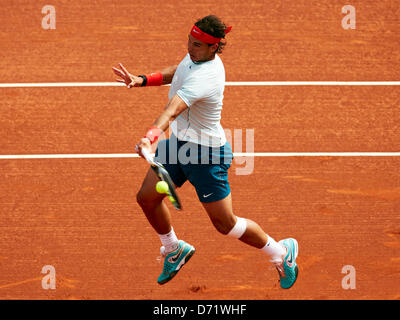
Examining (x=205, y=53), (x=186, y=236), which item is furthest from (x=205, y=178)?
(x=186, y=236)

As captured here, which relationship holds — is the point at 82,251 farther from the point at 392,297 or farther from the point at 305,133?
the point at 392,297

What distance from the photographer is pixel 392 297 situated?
14.6 feet

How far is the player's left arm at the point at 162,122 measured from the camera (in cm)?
286

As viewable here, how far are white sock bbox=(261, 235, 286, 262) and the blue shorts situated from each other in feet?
1.54

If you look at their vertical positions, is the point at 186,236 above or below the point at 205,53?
below

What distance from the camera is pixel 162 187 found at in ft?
10.3

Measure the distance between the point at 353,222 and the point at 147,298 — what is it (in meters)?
1.66

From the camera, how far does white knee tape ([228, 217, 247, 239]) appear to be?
3432mm

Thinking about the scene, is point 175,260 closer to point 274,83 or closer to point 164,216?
point 164,216

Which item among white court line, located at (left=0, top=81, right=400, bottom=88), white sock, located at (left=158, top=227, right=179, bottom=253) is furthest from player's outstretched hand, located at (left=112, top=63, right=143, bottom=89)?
white court line, located at (left=0, top=81, right=400, bottom=88)

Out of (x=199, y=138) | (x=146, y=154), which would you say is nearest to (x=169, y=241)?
(x=199, y=138)

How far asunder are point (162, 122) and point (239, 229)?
886 mm

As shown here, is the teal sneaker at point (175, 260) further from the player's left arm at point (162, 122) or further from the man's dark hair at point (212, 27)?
the man's dark hair at point (212, 27)

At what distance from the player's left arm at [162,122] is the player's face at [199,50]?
0.28 m
